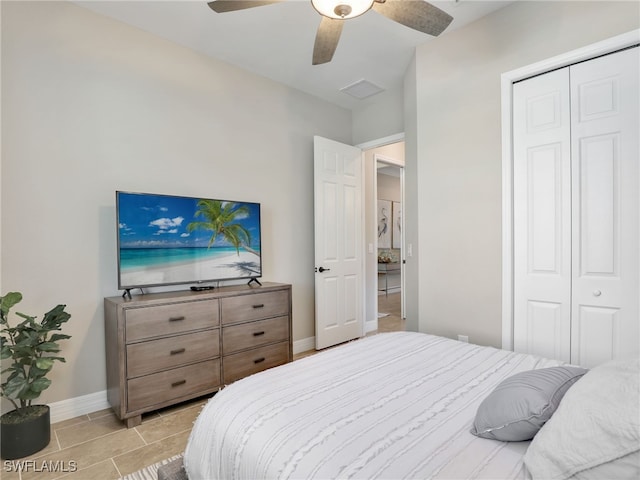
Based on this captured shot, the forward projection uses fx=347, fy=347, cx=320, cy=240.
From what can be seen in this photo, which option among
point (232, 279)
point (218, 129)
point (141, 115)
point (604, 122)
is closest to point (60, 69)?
point (141, 115)

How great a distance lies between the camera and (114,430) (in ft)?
7.64

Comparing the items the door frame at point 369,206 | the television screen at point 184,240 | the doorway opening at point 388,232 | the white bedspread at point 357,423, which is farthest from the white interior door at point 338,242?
the doorway opening at point 388,232

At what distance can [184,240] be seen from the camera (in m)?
2.89

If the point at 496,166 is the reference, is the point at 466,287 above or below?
below

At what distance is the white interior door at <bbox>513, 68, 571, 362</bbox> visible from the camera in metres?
2.41

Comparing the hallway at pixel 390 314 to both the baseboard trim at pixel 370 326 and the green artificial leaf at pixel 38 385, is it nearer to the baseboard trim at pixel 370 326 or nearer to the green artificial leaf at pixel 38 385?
the baseboard trim at pixel 370 326

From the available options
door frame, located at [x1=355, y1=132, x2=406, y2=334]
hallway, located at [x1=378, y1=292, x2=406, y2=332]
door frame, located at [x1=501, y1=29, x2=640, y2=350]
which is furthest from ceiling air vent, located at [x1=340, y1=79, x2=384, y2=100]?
hallway, located at [x1=378, y1=292, x2=406, y2=332]

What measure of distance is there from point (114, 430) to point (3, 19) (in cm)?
284

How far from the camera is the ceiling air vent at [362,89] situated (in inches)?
153

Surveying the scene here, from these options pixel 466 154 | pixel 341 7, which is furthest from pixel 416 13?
pixel 466 154

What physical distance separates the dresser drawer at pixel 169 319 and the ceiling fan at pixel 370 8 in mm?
1912

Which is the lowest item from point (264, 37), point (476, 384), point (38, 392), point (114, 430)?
point (114, 430)

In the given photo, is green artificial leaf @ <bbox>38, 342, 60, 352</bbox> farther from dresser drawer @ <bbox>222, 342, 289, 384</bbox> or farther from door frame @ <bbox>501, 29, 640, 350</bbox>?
door frame @ <bbox>501, 29, 640, 350</bbox>

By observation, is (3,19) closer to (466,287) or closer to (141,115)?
(141,115)
